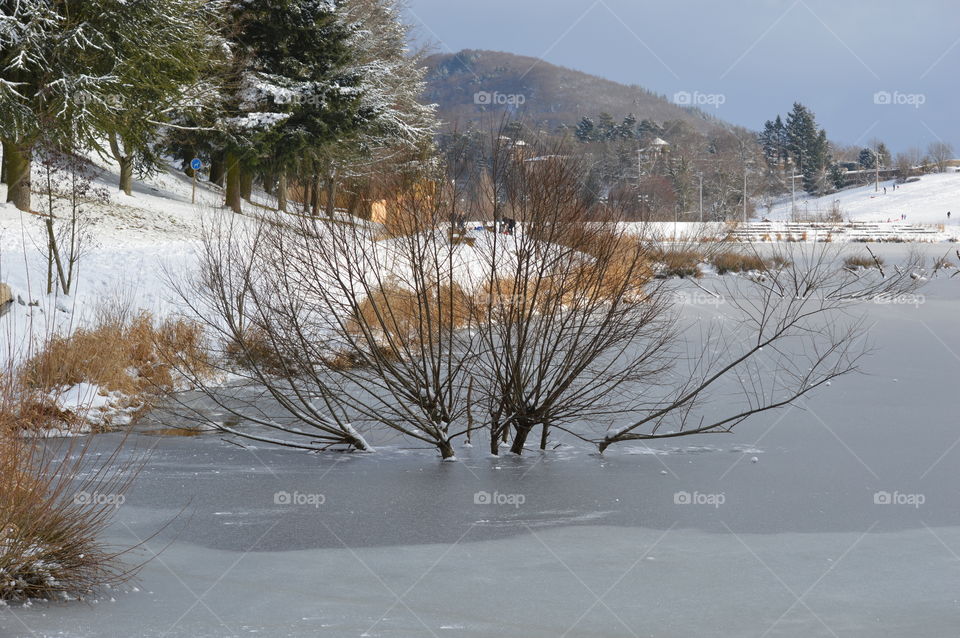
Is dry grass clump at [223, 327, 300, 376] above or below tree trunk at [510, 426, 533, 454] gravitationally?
above

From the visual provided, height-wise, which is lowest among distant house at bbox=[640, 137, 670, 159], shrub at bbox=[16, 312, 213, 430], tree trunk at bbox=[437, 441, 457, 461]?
tree trunk at bbox=[437, 441, 457, 461]

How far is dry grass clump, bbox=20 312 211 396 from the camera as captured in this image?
1285cm

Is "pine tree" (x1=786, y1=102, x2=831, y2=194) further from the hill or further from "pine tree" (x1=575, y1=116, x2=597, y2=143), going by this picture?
the hill

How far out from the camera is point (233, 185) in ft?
101

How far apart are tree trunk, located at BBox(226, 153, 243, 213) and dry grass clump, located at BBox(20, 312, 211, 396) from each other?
15173mm

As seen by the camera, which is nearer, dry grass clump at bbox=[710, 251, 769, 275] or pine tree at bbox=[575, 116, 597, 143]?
dry grass clump at bbox=[710, 251, 769, 275]

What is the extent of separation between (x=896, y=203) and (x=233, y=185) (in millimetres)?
73832

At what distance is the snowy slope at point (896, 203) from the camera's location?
81.4 meters

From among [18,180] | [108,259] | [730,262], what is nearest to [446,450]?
[108,259]

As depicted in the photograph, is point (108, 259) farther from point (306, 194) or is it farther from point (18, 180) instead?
point (306, 194)

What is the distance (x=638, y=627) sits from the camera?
5.83m

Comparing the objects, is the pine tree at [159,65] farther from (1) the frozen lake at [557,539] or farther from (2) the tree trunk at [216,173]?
(1) the frozen lake at [557,539]

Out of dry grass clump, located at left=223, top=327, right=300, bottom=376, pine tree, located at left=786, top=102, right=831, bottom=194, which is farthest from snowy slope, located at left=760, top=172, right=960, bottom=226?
dry grass clump, located at left=223, top=327, right=300, bottom=376

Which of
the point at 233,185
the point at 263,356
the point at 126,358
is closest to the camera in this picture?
the point at 263,356
